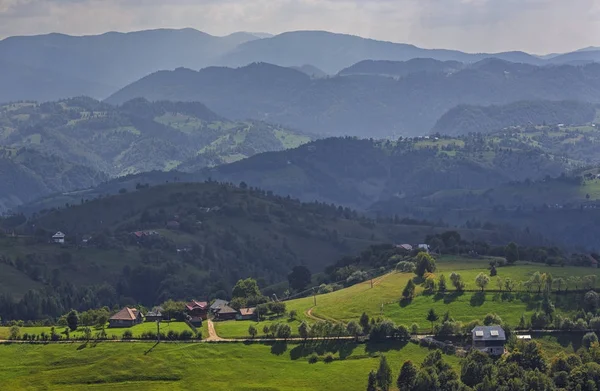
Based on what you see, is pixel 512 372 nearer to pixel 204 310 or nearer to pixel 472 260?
pixel 204 310

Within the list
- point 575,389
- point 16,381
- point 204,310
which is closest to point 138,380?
point 16,381

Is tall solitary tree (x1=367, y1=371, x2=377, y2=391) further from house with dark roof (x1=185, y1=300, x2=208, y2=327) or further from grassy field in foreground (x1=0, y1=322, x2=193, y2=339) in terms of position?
house with dark roof (x1=185, y1=300, x2=208, y2=327)

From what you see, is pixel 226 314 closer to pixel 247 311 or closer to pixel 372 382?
pixel 247 311

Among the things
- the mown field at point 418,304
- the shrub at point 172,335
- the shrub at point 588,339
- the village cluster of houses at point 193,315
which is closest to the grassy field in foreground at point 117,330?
the shrub at point 172,335

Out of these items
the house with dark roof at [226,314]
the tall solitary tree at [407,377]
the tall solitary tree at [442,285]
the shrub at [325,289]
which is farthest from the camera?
the shrub at [325,289]

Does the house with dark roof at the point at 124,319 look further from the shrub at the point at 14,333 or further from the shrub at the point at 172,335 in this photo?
the shrub at the point at 14,333

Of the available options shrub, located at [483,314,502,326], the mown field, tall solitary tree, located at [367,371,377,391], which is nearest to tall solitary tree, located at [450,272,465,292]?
the mown field
